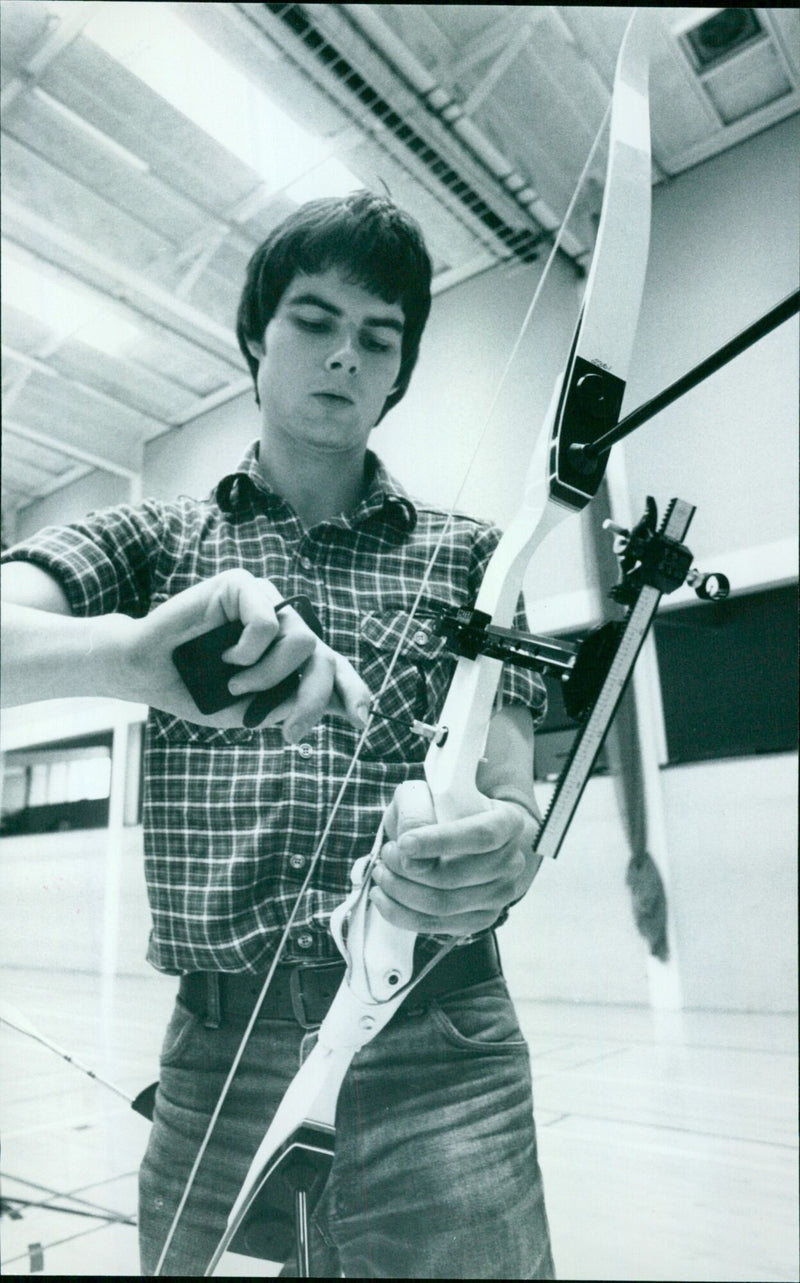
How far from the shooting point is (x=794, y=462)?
59cm

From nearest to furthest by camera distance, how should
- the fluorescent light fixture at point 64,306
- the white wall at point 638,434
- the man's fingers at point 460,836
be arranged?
the man's fingers at point 460,836, the white wall at point 638,434, the fluorescent light fixture at point 64,306

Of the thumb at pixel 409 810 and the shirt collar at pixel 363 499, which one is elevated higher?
the shirt collar at pixel 363 499

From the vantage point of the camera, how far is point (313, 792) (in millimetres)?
434

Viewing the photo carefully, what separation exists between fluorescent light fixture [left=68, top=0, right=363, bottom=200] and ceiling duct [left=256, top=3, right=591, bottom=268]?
0.13 feet

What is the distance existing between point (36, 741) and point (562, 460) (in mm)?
317

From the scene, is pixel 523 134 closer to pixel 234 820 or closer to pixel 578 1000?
pixel 234 820

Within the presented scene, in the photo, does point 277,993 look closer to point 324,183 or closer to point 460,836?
point 460,836

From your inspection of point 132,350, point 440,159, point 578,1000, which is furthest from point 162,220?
point 578,1000

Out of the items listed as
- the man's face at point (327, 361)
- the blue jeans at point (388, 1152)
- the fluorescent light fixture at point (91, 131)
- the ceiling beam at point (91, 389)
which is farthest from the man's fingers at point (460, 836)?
the fluorescent light fixture at point (91, 131)

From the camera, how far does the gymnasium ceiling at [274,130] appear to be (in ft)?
1.71

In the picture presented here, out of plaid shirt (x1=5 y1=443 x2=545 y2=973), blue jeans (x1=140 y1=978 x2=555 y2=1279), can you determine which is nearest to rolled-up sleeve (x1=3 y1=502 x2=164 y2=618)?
plaid shirt (x1=5 y1=443 x2=545 y2=973)

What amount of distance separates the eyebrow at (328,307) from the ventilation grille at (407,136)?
0.12 metres

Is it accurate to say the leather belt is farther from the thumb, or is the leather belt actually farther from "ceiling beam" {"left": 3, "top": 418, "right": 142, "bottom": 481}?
"ceiling beam" {"left": 3, "top": 418, "right": 142, "bottom": 481}

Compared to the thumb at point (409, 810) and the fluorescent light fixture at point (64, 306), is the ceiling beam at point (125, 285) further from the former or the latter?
the thumb at point (409, 810)
